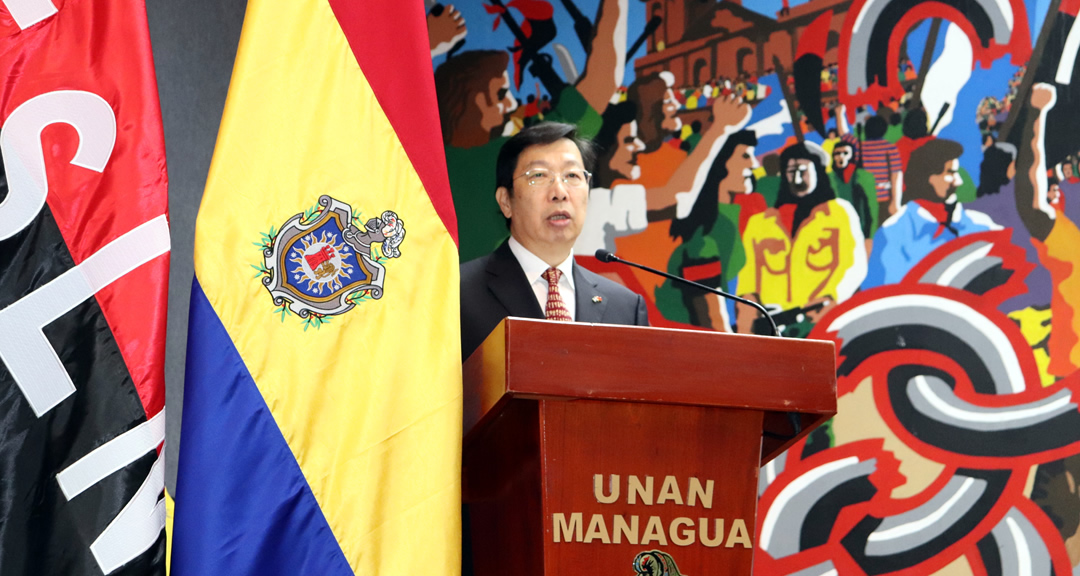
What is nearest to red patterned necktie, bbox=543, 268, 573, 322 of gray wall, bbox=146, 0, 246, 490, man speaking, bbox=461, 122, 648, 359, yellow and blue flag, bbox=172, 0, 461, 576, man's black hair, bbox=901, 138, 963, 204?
man speaking, bbox=461, 122, 648, 359

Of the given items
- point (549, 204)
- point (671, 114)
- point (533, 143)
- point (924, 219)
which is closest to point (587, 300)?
point (549, 204)

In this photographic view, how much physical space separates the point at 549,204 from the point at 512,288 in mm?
224

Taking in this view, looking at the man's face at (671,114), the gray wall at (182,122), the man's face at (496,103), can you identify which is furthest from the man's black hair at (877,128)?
the gray wall at (182,122)

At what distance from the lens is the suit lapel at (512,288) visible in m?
1.88

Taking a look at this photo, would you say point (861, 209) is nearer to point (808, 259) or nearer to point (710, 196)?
point (808, 259)

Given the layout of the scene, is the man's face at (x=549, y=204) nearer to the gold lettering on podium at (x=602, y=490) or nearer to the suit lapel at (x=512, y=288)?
the suit lapel at (x=512, y=288)

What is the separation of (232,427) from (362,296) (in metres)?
0.25

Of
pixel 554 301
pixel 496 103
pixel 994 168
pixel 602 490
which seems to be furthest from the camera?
pixel 496 103

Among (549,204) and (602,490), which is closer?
(602,490)

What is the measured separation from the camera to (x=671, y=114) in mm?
3068

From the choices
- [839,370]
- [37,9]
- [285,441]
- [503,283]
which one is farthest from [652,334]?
[839,370]

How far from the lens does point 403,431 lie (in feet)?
4.49

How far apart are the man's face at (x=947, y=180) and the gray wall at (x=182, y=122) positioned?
82.2 inches

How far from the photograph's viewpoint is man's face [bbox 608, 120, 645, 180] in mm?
3066
